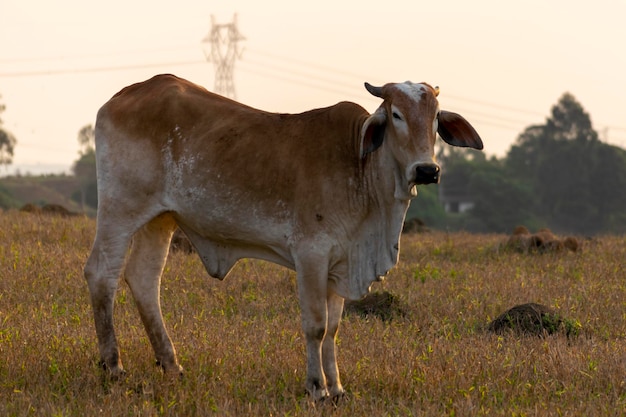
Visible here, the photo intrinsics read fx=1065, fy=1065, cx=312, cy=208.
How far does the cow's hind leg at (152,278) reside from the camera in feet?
23.3

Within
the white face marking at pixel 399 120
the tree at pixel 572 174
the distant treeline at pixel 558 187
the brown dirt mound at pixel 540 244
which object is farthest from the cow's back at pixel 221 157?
the tree at pixel 572 174

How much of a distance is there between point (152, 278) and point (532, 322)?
333 cm

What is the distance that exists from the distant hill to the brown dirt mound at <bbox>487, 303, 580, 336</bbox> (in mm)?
Result: 49778

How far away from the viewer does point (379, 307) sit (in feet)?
31.5

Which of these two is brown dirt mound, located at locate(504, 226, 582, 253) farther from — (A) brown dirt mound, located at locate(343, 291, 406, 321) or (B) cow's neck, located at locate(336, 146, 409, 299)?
(B) cow's neck, located at locate(336, 146, 409, 299)

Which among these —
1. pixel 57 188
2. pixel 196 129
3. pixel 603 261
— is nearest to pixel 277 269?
pixel 603 261

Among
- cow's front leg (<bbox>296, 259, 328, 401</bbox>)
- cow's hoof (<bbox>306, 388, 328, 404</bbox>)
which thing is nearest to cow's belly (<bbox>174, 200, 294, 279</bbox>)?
cow's front leg (<bbox>296, 259, 328, 401</bbox>)

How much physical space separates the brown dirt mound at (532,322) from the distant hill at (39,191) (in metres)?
49.8

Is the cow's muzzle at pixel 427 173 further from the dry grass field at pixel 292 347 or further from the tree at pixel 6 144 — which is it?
the tree at pixel 6 144

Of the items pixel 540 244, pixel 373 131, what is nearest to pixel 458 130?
pixel 373 131

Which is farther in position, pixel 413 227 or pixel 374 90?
pixel 413 227

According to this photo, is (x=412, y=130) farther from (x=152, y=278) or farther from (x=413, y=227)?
(x=413, y=227)

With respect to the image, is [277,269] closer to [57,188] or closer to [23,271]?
[23,271]

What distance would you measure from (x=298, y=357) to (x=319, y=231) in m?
1.43
